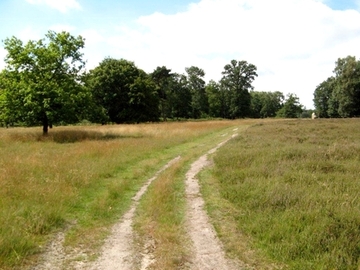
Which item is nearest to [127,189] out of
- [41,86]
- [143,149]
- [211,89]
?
[143,149]

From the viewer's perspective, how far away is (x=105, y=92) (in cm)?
5231

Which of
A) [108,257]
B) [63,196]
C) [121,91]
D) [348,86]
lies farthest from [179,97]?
[108,257]

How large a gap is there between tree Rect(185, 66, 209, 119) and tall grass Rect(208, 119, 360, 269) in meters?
71.0

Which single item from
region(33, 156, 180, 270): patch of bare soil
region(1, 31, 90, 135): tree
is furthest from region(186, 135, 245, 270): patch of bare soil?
region(1, 31, 90, 135): tree

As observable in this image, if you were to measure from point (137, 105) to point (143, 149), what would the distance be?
36338mm

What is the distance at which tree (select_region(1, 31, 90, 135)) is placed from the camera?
23.0 metres

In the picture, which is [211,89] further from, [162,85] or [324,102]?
[324,102]

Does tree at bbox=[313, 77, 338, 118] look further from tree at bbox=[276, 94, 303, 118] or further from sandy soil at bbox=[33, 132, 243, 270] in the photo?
sandy soil at bbox=[33, 132, 243, 270]

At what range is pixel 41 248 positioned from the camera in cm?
555

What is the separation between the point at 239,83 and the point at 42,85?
66.0 m

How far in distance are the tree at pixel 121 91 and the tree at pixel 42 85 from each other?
26095 millimetres

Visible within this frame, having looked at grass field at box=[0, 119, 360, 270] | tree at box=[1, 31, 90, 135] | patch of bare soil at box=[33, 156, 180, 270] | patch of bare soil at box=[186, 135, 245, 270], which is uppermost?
tree at box=[1, 31, 90, 135]

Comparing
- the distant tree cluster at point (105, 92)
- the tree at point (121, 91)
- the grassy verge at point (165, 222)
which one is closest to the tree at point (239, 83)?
the distant tree cluster at point (105, 92)

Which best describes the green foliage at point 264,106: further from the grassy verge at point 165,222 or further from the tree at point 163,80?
the grassy verge at point 165,222
